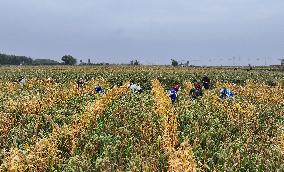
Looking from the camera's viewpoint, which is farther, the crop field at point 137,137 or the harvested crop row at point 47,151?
the crop field at point 137,137

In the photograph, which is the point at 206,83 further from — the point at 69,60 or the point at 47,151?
the point at 69,60

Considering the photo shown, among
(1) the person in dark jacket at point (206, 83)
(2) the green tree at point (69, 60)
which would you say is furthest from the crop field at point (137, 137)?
(2) the green tree at point (69, 60)

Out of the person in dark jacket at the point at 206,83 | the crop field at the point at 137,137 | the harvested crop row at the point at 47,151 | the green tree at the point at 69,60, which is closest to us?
the harvested crop row at the point at 47,151

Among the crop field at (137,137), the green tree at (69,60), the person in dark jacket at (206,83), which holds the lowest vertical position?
the crop field at (137,137)

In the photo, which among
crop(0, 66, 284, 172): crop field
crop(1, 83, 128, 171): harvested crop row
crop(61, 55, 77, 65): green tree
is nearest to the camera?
crop(1, 83, 128, 171): harvested crop row

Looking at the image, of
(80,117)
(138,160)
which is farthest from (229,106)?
(138,160)

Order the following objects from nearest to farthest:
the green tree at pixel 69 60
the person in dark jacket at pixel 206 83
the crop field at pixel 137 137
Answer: the crop field at pixel 137 137, the person in dark jacket at pixel 206 83, the green tree at pixel 69 60

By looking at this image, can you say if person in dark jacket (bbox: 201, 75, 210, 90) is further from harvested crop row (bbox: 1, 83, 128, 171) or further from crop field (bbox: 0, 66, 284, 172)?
harvested crop row (bbox: 1, 83, 128, 171)

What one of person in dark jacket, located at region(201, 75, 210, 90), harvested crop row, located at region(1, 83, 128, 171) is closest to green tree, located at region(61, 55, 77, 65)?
person in dark jacket, located at region(201, 75, 210, 90)

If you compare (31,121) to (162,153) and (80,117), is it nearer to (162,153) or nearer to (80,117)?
(80,117)

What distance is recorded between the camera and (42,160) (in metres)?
10.3

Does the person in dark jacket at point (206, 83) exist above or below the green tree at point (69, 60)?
below

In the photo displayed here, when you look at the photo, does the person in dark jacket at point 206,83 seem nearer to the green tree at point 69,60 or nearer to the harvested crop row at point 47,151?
the harvested crop row at point 47,151

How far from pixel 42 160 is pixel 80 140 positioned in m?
2.96
